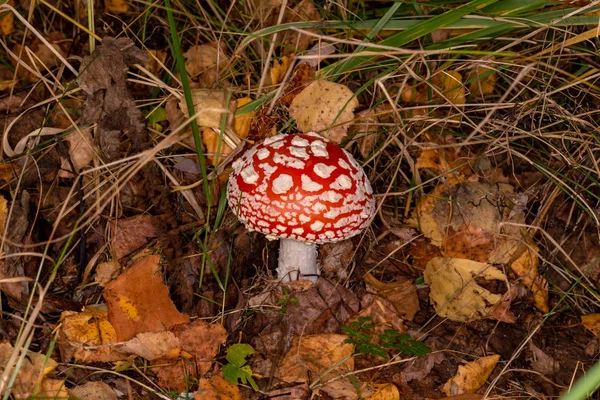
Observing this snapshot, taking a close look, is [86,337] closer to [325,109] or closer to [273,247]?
[273,247]

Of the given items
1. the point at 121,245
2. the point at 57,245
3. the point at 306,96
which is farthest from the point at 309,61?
the point at 57,245

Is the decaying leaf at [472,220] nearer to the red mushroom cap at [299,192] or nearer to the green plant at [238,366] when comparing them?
the red mushroom cap at [299,192]

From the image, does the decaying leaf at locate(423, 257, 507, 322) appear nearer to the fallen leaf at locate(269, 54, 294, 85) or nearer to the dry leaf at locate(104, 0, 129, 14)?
the fallen leaf at locate(269, 54, 294, 85)

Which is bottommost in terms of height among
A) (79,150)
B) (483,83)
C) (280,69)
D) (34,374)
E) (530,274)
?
(530,274)

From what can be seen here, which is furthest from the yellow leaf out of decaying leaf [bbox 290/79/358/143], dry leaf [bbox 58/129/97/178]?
dry leaf [bbox 58/129/97/178]

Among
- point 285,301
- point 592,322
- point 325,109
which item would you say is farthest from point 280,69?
point 592,322

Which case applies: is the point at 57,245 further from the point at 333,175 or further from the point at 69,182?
the point at 333,175
